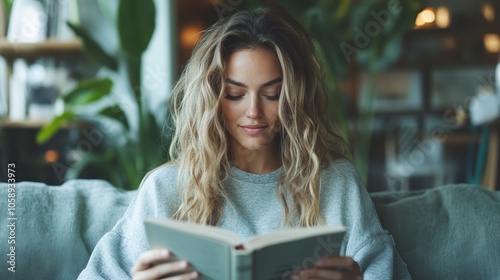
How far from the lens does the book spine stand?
3.30ft

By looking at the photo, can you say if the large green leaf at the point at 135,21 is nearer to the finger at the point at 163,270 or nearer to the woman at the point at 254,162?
the woman at the point at 254,162

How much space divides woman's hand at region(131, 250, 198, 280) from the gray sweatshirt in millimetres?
277

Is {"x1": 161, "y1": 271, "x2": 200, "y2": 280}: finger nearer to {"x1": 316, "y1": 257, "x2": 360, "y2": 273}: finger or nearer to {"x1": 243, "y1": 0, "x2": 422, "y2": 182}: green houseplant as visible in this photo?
{"x1": 316, "y1": 257, "x2": 360, "y2": 273}: finger

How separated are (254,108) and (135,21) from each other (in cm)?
128

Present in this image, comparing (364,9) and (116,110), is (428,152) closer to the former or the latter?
(364,9)

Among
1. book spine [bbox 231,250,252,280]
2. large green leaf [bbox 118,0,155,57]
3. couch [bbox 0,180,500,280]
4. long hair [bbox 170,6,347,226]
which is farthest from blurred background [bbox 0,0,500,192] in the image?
book spine [bbox 231,250,252,280]

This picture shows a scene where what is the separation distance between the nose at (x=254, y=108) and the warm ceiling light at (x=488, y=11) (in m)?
4.18

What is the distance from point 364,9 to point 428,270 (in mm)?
1384

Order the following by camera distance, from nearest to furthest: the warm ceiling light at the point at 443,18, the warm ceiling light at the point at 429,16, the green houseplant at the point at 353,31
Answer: the green houseplant at the point at 353,31 < the warm ceiling light at the point at 429,16 < the warm ceiling light at the point at 443,18

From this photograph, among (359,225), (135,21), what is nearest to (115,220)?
(359,225)

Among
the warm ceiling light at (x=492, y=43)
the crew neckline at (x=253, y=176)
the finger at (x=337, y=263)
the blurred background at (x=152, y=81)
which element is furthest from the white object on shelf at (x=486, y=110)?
the finger at (x=337, y=263)

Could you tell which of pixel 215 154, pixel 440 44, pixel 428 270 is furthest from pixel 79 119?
pixel 440 44

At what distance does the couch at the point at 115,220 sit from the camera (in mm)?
1574

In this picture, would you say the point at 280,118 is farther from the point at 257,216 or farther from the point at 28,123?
the point at 28,123
